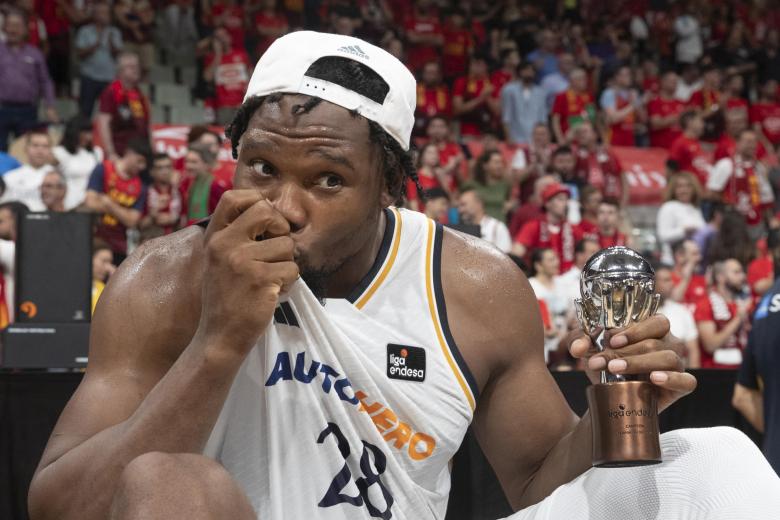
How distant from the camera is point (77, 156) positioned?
8062mm

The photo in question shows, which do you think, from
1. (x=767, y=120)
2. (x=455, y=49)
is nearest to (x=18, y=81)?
(x=455, y=49)

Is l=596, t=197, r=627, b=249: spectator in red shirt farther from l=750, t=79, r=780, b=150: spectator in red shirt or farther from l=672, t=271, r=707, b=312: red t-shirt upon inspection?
l=750, t=79, r=780, b=150: spectator in red shirt

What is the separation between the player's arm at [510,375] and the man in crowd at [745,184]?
27.5 ft

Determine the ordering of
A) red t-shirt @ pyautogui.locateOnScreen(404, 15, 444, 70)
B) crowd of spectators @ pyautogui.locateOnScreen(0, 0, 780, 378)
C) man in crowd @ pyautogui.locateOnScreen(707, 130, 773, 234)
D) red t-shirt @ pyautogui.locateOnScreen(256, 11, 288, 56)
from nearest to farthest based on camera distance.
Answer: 1. crowd of spectators @ pyautogui.locateOnScreen(0, 0, 780, 378)
2. man in crowd @ pyautogui.locateOnScreen(707, 130, 773, 234)
3. red t-shirt @ pyautogui.locateOnScreen(256, 11, 288, 56)
4. red t-shirt @ pyautogui.locateOnScreen(404, 15, 444, 70)

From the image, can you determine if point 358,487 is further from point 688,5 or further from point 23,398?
point 688,5

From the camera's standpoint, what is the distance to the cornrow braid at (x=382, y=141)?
78.0 inches

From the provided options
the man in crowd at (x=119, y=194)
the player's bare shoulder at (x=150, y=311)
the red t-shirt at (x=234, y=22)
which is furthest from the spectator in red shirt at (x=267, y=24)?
the player's bare shoulder at (x=150, y=311)

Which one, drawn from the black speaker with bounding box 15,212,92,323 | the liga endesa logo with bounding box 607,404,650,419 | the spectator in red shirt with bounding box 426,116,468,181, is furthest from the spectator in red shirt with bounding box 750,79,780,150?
the liga endesa logo with bounding box 607,404,650,419

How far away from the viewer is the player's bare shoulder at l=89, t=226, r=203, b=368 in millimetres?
1938

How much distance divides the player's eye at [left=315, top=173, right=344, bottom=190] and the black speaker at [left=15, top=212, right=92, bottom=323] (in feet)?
6.45

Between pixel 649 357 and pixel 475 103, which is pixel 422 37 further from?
pixel 649 357

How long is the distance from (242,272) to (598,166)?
9106 mm

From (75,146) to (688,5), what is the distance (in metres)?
9.88

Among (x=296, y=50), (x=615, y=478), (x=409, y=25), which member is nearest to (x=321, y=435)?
(x=615, y=478)
